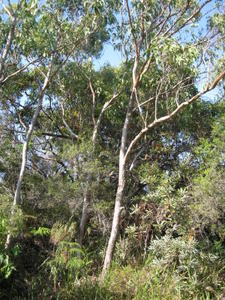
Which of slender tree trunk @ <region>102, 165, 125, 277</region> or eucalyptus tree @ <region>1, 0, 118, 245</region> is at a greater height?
eucalyptus tree @ <region>1, 0, 118, 245</region>

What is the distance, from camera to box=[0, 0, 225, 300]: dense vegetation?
5.81 metres

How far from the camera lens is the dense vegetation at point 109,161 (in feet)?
19.1

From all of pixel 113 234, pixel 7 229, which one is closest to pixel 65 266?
pixel 7 229

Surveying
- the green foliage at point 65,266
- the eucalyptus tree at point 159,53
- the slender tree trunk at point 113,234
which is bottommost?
the green foliage at point 65,266

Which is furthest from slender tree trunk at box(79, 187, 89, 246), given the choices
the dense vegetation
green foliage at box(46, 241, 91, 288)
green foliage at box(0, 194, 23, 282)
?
green foliage at box(0, 194, 23, 282)

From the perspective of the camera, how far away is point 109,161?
28.1ft

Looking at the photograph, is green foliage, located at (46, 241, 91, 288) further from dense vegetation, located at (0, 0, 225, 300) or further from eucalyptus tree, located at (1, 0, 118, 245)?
eucalyptus tree, located at (1, 0, 118, 245)

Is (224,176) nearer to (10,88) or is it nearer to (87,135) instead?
(87,135)

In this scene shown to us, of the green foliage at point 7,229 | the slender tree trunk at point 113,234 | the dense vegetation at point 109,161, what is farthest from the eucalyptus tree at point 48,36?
the slender tree trunk at point 113,234

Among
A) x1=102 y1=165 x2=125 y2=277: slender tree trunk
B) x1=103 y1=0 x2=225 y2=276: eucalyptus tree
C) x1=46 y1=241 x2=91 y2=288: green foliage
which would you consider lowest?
x1=46 y1=241 x2=91 y2=288: green foliage

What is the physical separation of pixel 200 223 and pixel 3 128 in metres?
5.85

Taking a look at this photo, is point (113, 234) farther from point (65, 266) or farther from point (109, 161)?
point (109, 161)

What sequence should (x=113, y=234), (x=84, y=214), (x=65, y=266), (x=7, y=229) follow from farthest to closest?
(x=84, y=214)
(x=113, y=234)
(x=65, y=266)
(x=7, y=229)

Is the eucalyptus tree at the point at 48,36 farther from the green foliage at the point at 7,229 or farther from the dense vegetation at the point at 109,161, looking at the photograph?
the green foliage at the point at 7,229
